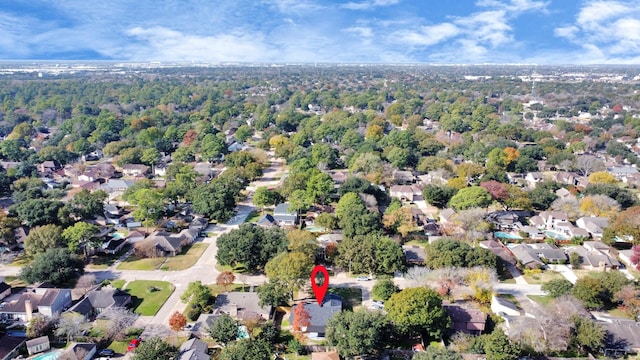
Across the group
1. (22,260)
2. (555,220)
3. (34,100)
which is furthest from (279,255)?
(34,100)

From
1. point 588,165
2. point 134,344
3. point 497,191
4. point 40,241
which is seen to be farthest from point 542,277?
point 40,241

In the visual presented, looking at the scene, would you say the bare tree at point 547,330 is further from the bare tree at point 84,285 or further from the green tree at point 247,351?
the bare tree at point 84,285

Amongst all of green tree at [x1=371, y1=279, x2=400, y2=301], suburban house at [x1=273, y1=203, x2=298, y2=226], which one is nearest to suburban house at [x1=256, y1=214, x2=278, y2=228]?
suburban house at [x1=273, y1=203, x2=298, y2=226]

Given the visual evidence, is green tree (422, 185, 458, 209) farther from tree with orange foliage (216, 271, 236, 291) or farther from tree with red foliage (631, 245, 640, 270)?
tree with orange foliage (216, 271, 236, 291)

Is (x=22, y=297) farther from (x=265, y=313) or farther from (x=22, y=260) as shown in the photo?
(x=265, y=313)

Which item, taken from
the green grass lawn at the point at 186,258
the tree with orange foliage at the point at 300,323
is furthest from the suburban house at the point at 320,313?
the green grass lawn at the point at 186,258

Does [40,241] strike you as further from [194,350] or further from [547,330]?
[547,330]

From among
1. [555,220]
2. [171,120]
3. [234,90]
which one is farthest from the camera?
[234,90]
